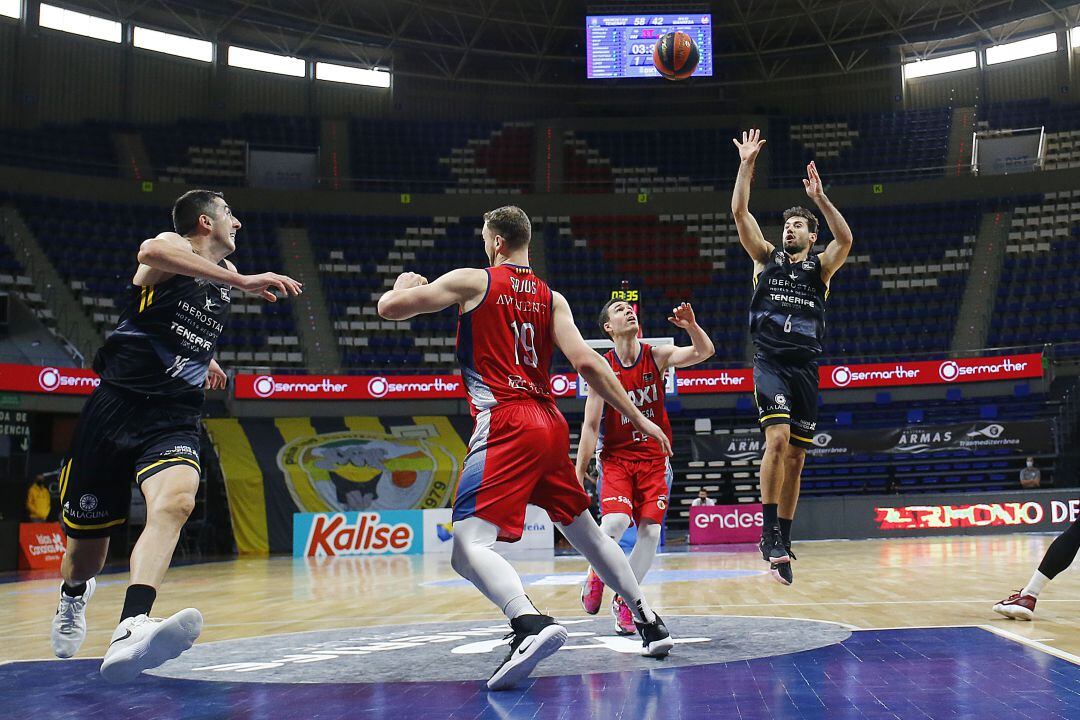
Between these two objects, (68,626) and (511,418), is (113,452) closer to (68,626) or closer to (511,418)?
(68,626)

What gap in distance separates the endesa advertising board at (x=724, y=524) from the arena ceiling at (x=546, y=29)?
50.1 feet

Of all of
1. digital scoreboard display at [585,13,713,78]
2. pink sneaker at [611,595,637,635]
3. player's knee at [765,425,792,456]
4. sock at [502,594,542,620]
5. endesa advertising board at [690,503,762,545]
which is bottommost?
endesa advertising board at [690,503,762,545]

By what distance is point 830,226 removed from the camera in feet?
21.6

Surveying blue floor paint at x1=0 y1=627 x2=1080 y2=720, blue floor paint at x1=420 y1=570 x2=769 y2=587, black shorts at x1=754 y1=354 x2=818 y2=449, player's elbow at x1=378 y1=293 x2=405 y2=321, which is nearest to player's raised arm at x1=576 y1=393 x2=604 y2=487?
black shorts at x1=754 y1=354 x2=818 y2=449

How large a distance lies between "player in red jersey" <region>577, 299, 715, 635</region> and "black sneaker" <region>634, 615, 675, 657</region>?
1.49 m

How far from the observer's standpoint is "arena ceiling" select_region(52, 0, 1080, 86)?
29547 millimetres

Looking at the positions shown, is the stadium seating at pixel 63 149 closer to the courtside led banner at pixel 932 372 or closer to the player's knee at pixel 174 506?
the courtside led banner at pixel 932 372

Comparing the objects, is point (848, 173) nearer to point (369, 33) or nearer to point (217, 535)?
point (369, 33)

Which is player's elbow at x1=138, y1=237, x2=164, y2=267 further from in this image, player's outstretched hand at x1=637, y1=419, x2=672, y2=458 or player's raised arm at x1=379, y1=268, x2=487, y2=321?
player's outstretched hand at x1=637, y1=419, x2=672, y2=458

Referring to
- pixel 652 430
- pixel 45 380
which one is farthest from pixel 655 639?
pixel 45 380

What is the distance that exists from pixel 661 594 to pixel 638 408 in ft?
10.7

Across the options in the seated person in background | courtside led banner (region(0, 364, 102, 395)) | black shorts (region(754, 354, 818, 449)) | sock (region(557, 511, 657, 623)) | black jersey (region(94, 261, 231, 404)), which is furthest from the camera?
the seated person in background

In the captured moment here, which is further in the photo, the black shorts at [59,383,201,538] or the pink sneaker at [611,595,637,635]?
the pink sneaker at [611,595,637,635]

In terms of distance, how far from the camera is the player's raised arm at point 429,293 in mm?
4449
